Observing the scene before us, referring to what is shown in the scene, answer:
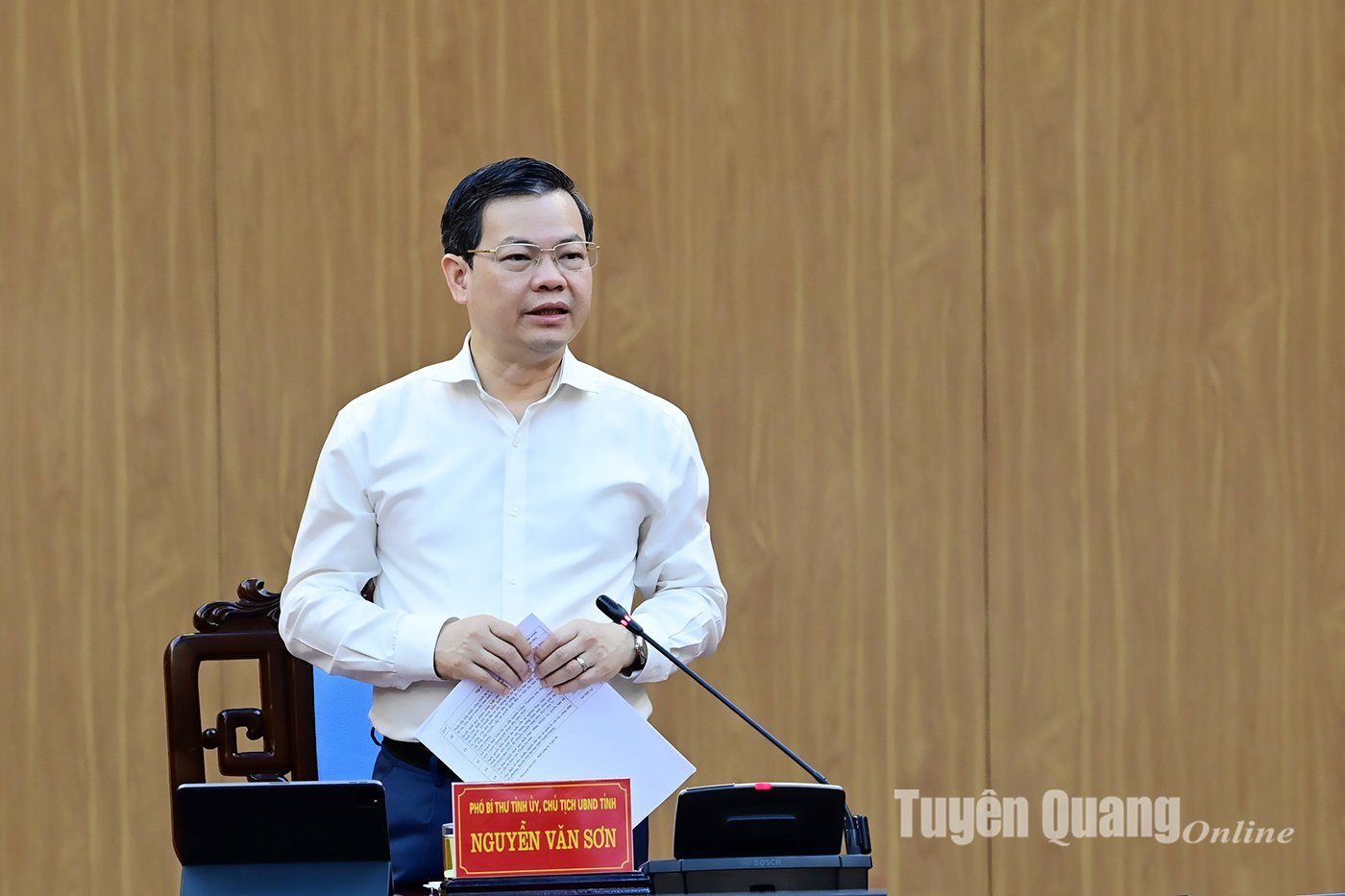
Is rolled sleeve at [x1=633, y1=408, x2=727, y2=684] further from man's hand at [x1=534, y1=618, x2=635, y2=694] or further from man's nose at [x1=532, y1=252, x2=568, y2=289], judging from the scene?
man's nose at [x1=532, y1=252, x2=568, y2=289]

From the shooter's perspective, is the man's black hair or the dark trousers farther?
the man's black hair

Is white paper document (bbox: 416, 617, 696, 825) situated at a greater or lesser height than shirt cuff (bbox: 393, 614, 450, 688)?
lesser

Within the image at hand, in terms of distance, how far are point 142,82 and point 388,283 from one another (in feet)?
2.49

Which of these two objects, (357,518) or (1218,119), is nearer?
(357,518)

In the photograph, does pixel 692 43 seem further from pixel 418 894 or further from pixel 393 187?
pixel 418 894

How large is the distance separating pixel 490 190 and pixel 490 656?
689mm

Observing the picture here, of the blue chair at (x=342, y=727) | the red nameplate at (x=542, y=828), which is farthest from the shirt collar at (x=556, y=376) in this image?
the red nameplate at (x=542, y=828)

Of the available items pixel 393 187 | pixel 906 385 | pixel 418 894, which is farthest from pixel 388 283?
pixel 418 894

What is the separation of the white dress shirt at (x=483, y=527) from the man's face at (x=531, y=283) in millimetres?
114

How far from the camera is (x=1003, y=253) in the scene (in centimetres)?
362

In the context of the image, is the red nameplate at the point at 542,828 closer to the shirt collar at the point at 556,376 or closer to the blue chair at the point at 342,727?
the shirt collar at the point at 556,376

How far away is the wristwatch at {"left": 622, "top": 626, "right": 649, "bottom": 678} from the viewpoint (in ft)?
6.51

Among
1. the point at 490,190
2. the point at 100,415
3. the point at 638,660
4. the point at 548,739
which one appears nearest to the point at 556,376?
the point at 490,190

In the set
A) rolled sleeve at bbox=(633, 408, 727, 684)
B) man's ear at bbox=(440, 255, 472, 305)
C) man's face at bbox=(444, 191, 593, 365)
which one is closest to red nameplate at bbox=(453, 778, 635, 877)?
rolled sleeve at bbox=(633, 408, 727, 684)
